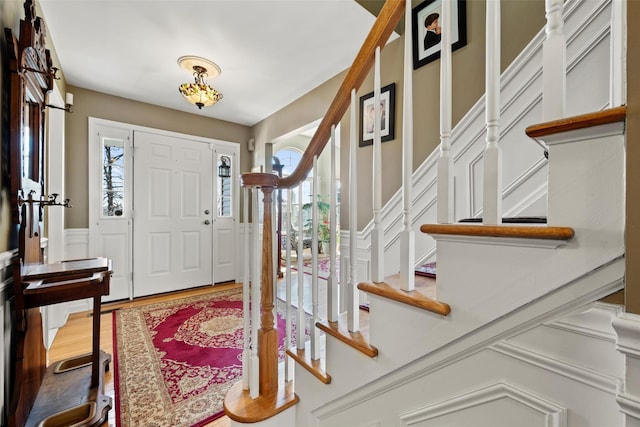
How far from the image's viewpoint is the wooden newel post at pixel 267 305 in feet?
4.01

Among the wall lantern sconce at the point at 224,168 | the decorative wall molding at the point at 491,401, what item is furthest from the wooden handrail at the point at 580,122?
the wall lantern sconce at the point at 224,168

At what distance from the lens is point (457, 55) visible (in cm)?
167

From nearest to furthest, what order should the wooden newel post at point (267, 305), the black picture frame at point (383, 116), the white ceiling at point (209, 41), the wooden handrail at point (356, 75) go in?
the wooden handrail at point (356, 75) → the wooden newel post at point (267, 305) → the white ceiling at point (209, 41) → the black picture frame at point (383, 116)

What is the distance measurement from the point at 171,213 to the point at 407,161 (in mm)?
3657

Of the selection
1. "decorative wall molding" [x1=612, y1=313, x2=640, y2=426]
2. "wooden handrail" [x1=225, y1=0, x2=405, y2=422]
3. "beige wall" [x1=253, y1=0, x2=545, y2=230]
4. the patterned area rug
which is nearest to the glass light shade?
"beige wall" [x1=253, y1=0, x2=545, y2=230]

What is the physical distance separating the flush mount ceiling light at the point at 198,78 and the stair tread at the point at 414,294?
2.45 meters

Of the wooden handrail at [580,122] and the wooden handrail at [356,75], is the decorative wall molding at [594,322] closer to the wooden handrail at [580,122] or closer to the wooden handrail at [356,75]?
the wooden handrail at [580,122]

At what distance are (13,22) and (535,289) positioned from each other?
256cm

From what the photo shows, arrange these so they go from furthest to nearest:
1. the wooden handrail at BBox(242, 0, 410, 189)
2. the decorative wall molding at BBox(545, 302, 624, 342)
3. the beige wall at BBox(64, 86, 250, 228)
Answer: the beige wall at BBox(64, 86, 250, 228)
the wooden handrail at BBox(242, 0, 410, 189)
the decorative wall molding at BBox(545, 302, 624, 342)

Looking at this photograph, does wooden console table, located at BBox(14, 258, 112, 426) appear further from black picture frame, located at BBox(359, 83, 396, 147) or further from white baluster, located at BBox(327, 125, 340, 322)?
black picture frame, located at BBox(359, 83, 396, 147)

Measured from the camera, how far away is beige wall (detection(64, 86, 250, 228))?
296 cm

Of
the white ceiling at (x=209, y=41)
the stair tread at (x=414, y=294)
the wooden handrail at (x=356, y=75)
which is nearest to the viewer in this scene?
the stair tread at (x=414, y=294)

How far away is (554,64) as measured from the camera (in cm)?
47

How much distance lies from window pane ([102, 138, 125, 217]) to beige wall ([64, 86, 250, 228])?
18 cm
